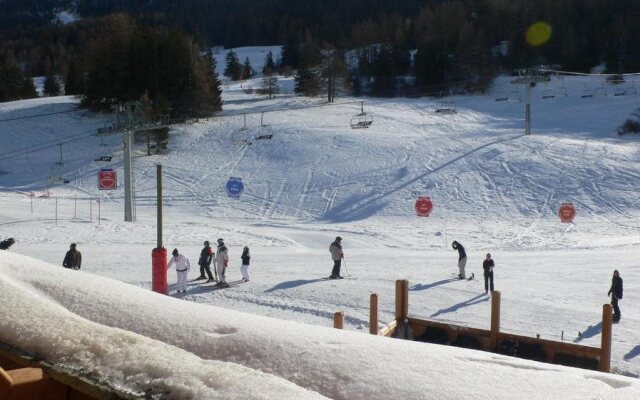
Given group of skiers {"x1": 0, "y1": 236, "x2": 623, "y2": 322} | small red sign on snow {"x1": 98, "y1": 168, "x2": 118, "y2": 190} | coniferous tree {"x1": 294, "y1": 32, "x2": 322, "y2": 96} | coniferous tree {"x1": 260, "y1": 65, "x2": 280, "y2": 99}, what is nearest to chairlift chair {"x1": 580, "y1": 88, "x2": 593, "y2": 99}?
coniferous tree {"x1": 294, "y1": 32, "x2": 322, "y2": 96}

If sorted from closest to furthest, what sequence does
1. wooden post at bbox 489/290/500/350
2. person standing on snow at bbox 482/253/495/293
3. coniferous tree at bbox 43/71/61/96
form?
wooden post at bbox 489/290/500/350, person standing on snow at bbox 482/253/495/293, coniferous tree at bbox 43/71/61/96

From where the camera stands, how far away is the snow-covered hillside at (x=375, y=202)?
17.6 m

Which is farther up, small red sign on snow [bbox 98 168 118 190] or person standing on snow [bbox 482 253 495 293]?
small red sign on snow [bbox 98 168 118 190]

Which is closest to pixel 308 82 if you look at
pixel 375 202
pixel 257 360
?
pixel 375 202

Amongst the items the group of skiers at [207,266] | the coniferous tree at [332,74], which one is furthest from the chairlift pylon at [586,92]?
the group of skiers at [207,266]

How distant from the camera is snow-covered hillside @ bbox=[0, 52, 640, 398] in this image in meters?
17.6

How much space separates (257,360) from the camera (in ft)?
9.78

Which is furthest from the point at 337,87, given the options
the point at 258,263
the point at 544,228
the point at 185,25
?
the point at 185,25

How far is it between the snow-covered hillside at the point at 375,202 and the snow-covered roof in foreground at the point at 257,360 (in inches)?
395

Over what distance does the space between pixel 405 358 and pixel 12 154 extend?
53.0 metres

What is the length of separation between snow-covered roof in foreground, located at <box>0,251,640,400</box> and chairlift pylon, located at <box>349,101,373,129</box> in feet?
150

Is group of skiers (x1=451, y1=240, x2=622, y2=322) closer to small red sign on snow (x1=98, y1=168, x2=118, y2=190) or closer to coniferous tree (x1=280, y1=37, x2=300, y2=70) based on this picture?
small red sign on snow (x1=98, y1=168, x2=118, y2=190)

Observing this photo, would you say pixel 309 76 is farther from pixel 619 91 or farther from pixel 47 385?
pixel 47 385

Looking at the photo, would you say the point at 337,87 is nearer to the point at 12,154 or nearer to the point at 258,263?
the point at 12,154
